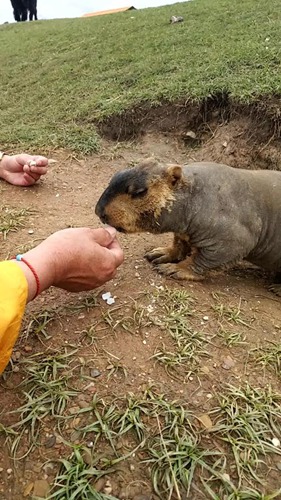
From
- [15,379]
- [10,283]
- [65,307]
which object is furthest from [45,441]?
[65,307]

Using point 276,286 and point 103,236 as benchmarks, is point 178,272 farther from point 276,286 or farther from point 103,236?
point 276,286

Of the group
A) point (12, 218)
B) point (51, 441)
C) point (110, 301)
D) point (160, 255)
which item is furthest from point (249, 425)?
point (12, 218)

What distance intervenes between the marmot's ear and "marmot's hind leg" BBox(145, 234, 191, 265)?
1.46 ft

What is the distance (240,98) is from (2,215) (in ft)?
9.49

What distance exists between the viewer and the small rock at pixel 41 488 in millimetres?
1811

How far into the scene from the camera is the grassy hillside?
17.8ft

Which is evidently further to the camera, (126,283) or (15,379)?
(126,283)

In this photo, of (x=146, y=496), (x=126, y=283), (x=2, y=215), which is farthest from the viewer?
(x=2, y=215)

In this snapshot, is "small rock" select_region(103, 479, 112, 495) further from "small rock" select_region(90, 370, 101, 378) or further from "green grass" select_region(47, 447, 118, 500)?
"small rock" select_region(90, 370, 101, 378)

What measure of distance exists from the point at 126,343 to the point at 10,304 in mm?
839

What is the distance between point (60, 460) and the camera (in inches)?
75.0

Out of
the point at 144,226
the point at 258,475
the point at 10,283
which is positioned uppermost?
the point at 10,283

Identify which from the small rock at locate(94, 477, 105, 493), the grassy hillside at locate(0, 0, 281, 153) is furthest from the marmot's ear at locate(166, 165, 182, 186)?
the grassy hillside at locate(0, 0, 281, 153)

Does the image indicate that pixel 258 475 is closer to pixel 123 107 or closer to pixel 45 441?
pixel 45 441
